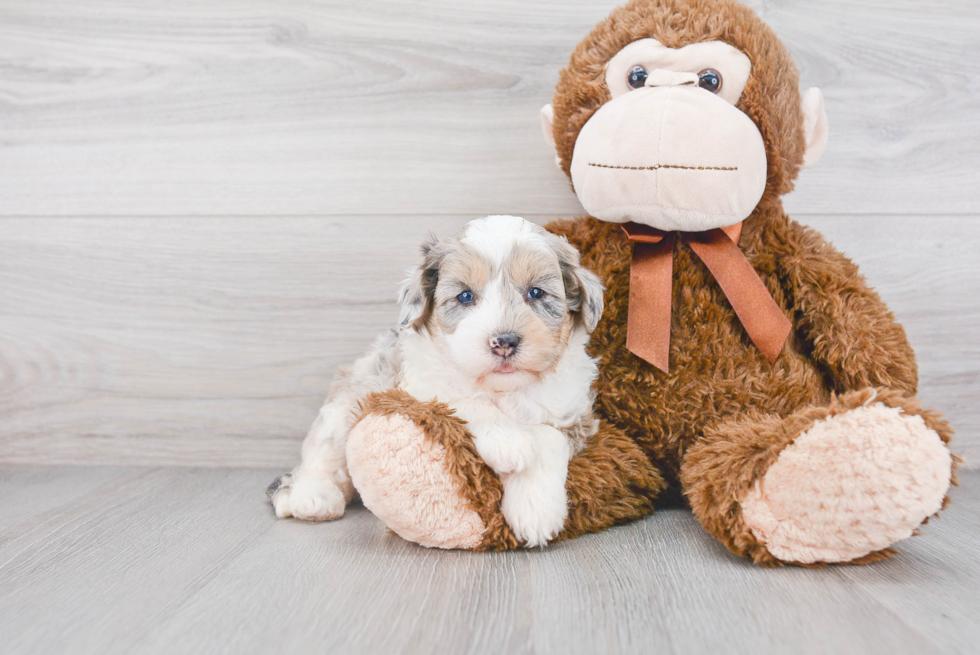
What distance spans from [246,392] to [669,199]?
53.1 inches

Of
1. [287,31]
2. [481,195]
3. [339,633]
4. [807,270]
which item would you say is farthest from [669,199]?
[287,31]

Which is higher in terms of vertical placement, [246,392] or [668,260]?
[668,260]

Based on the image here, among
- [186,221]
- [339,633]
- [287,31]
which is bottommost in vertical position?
[339,633]

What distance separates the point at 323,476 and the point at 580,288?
0.74 meters

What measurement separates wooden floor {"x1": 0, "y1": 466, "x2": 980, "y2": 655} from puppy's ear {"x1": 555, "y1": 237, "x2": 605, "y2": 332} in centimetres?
46

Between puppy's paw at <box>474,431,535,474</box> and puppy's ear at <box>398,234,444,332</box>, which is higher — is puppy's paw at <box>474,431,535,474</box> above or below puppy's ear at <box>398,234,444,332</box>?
below

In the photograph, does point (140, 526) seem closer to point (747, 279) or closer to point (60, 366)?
point (60, 366)

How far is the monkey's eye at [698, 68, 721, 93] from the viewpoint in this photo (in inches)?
58.2

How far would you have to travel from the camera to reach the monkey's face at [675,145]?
140cm

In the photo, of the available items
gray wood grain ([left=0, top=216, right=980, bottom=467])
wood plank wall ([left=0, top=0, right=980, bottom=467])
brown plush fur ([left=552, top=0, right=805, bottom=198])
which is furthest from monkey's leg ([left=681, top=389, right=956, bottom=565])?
gray wood grain ([left=0, top=216, right=980, bottom=467])

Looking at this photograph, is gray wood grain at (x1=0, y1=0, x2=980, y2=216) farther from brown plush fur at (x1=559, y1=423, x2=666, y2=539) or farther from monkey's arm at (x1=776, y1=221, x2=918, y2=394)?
brown plush fur at (x1=559, y1=423, x2=666, y2=539)

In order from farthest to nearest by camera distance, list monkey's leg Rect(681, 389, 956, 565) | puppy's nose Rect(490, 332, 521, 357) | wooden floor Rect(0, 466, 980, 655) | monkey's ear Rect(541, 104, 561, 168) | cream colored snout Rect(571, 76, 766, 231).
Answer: monkey's ear Rect(541, 104, 561, 168), cream colored snout Rect(571, 76, 766, 231), puppy's nose Rect(490, 332, 521, 357), monkey's leg Rect(681, 389, 956, 565), wooden floor Rect(0, 466, 980, 655)

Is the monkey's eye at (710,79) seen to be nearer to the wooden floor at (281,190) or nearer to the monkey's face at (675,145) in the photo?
the monkey's face at (675,145)

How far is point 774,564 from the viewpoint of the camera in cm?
123
